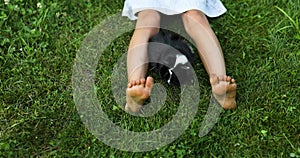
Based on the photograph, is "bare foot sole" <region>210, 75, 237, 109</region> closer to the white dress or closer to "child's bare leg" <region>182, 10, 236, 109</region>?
"child's bare leg" <region>182, 10, 236, 109</region>

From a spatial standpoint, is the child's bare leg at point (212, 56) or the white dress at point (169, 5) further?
the white dress at point (169, 5)

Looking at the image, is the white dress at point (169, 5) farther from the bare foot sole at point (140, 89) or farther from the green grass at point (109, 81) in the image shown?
the bare foot sole at point (140, 89)

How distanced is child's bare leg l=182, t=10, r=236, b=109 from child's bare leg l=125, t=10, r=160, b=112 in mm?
178

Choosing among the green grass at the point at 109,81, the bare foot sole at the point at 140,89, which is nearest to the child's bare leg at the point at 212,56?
the green grass at the point at 109,81

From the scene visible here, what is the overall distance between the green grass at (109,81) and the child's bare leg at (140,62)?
0.51ft

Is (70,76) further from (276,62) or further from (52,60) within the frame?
(276,62)

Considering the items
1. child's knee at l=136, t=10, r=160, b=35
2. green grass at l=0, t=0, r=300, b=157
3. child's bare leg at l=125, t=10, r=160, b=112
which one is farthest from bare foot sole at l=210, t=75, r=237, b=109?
child's knee at l=136, t=10, r=160, b=35

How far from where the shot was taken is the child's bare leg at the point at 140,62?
2.06 m

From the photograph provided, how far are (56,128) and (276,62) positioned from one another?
1.17 metres

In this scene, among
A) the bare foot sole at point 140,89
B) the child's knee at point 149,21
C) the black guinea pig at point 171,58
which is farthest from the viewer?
the child's knee at point 149,21

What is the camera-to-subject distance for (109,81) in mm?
2395

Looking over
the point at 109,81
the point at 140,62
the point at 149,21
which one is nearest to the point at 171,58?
the point at 140,62

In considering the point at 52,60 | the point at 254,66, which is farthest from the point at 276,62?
the point at 52,60

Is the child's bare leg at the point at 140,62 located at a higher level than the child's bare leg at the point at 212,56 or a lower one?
higher
